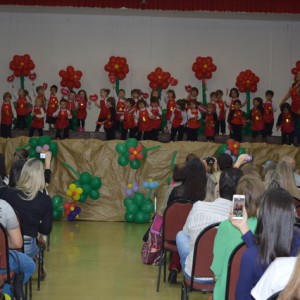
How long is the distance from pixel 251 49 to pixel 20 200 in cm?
1413

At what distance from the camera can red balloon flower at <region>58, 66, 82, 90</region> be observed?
1794cm

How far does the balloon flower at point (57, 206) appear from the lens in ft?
35.9

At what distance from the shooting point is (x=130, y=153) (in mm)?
11211

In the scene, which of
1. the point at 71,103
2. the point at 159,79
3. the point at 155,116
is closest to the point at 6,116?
the point at 71,103

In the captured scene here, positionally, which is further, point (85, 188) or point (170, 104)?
point (170, 104)

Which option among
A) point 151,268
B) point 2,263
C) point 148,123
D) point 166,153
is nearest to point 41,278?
point 151,268

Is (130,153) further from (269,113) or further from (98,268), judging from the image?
(269,113)

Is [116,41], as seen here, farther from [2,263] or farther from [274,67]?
[2,263]

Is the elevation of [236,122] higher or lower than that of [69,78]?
lower

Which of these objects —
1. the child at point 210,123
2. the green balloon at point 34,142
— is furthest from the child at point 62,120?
the green balloon at point 34,142

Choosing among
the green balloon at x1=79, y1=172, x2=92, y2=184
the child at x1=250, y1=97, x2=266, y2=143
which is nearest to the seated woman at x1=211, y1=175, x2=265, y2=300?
the green balloon at x1=79, y1=172, x2=92, y2=184

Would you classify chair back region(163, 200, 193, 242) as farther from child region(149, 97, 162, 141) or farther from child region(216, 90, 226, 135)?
child region(216, 90, 226, 135)

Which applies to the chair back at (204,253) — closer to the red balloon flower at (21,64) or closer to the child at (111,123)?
the child at (111,123)

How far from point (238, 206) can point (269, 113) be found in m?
13.9
